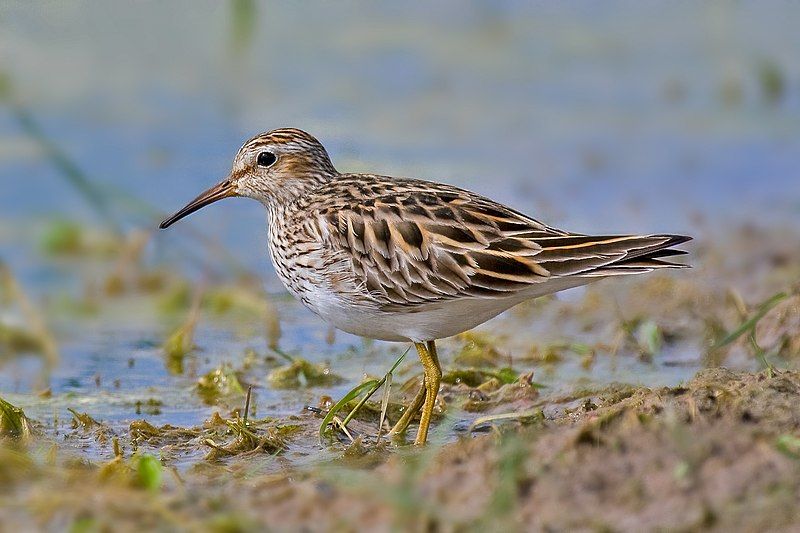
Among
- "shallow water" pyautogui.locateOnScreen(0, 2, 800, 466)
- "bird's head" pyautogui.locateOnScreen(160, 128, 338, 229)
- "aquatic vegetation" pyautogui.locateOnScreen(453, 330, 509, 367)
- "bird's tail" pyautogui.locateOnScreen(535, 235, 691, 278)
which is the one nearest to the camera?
"bird's tail" pyautogui.locateOnScreen(535, 235, 691, 278)


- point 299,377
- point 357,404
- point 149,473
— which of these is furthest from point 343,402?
point 299,377

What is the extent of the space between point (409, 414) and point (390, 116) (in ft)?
24.8

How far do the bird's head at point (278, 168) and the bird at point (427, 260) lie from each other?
1.75 feet

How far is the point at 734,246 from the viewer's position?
11.4 meters

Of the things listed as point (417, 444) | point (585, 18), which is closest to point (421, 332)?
point (417, 444)

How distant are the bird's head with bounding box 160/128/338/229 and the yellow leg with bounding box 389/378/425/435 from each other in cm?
150

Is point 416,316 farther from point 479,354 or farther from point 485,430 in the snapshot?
point 479,354

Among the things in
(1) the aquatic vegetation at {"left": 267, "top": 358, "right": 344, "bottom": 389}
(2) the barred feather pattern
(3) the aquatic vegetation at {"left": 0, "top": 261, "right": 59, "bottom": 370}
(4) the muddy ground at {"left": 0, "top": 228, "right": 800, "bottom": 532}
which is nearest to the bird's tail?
(2) the barred feather pattern

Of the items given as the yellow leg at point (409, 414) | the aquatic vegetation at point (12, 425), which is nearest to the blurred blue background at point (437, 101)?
the yellow leg at point (409, 414)

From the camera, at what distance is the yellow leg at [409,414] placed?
7.29m

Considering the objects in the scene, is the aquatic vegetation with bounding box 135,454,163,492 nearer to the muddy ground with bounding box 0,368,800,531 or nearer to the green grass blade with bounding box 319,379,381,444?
the muddy ground with bounding box 0,368,800,531

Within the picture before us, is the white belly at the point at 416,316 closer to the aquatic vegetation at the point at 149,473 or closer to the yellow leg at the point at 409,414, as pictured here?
the yellow leg at the point at 409,414

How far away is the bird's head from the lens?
8148mm

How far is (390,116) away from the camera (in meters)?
14.5
